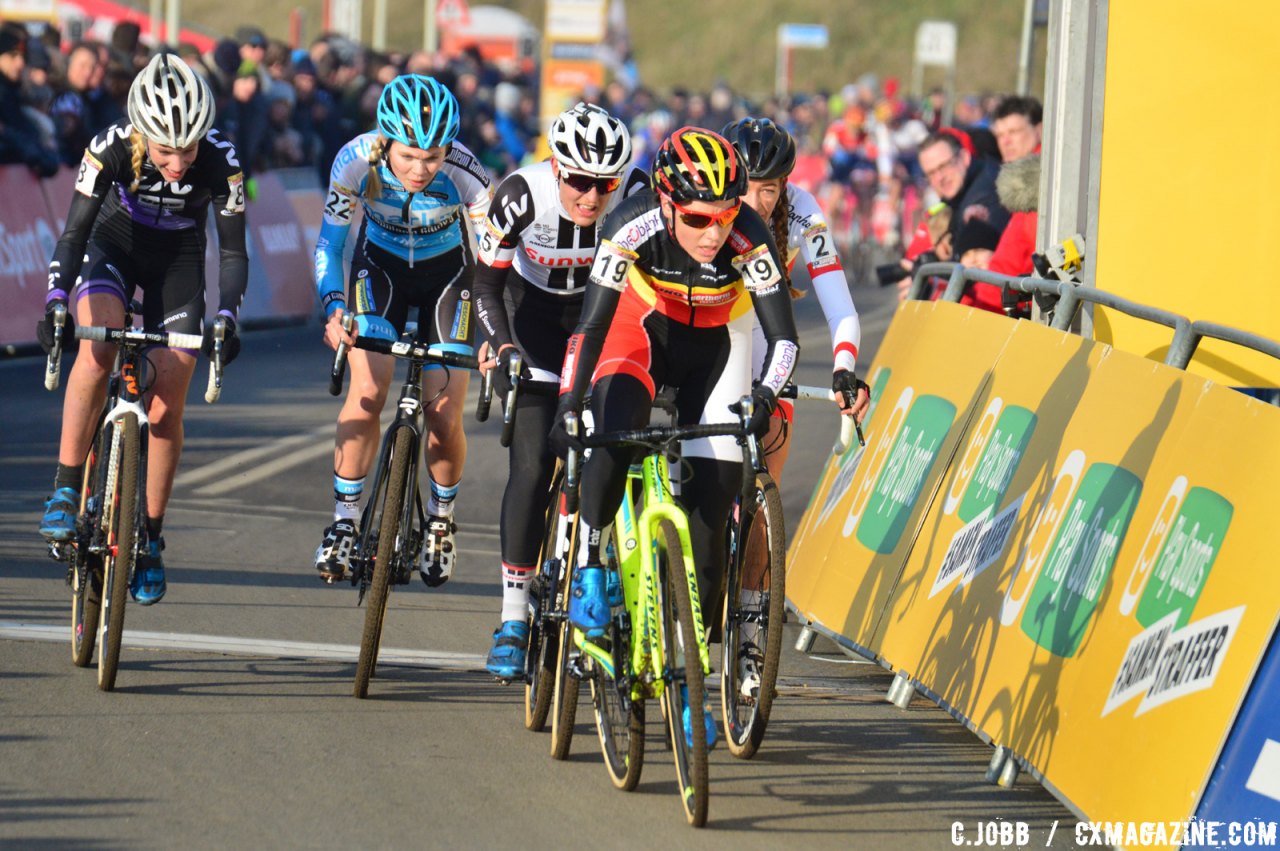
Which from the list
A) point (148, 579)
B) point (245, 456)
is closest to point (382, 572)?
point (148, 579)

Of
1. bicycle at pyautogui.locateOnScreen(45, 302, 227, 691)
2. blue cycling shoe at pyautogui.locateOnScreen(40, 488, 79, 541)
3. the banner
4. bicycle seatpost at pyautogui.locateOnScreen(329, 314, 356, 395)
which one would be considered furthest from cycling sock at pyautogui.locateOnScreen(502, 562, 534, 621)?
the banner

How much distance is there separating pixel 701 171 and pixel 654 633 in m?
1.45

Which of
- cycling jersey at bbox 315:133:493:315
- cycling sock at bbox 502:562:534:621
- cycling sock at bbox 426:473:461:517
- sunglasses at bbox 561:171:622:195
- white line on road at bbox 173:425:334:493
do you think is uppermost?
sunglasses at bbox 561:171:622:195

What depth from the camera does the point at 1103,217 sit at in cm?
920

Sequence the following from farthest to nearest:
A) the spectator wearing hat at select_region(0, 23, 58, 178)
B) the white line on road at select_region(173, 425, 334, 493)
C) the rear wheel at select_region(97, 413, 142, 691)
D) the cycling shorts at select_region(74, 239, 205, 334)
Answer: the spectator wearing hat at select_region(0, 23, 58, 178), the white line on road at select_region(173, 425, 334, 493), the cycling shorts at select_region(74, 239, 205, 334), the rear wheel at select_region(97, 413, 142, 691)

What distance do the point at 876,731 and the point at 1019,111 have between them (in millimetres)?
6657

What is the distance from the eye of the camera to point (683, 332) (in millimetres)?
6660

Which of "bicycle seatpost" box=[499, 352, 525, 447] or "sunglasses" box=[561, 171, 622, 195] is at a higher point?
"sunglasses" box=[561, 171, 622, 195]

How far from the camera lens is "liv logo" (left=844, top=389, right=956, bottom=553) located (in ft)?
26.1

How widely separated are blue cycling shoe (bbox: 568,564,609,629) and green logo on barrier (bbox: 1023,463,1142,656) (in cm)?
141

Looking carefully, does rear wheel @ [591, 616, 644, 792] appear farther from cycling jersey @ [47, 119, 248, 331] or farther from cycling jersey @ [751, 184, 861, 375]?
cycling jersey @ [47, 119, 248, 331]

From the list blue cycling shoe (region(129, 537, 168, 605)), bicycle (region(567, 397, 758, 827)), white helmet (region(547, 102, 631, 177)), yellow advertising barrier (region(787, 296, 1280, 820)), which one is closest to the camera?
yellow advertising barrier (region(787, 296, 1280, 820))

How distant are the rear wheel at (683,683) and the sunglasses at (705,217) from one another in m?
1.01

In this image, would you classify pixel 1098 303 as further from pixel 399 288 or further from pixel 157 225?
pixel 157 225
